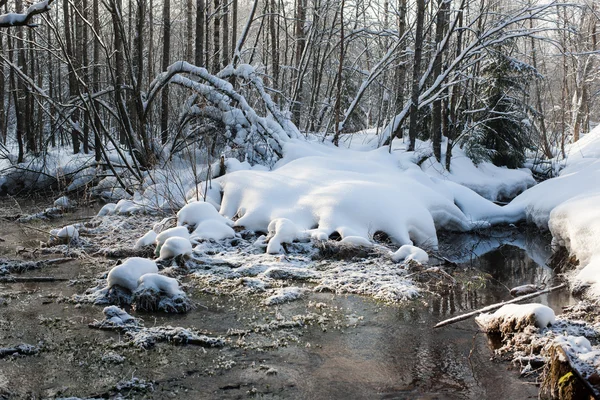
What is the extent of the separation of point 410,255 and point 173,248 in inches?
132

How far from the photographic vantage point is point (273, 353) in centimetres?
533

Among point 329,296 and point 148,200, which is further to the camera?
point 148,200

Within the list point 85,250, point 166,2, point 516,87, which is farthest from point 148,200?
point 516,87

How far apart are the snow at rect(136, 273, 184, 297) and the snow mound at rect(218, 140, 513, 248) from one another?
2375 mm

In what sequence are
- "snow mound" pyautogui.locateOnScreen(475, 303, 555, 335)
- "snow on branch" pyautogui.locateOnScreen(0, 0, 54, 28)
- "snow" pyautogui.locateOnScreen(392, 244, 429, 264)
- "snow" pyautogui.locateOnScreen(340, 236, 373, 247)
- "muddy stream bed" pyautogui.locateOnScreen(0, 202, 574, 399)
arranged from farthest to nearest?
"snow" pyautogui.locateOnScreen(340, 236, 373, 247), "snow" pyautogui.locateOnScreen(392, 244, 429, 264), "snow mound" pyautogui.locateOnScreen(475, 303, 555, 335), "snow on branch" pyautogui.locateOnScreen(0, 0, 54, 28), "muddy stream bed" pyautogui.locateOnScreen(0, 202, 574, 399)

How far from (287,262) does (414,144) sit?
7.79 m

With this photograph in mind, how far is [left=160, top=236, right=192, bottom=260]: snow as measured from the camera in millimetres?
8203

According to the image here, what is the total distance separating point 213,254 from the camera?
8812 millimetres

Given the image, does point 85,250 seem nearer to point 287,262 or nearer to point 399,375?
point 287,262

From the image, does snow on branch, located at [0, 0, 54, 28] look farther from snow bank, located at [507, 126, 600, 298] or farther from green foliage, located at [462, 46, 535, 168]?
green foliage, located at [462, 46, 535, 168]

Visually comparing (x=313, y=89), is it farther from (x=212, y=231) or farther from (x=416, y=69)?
(x=212, y=231)

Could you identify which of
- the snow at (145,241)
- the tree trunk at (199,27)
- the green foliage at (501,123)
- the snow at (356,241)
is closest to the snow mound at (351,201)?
the snow at (356,241)

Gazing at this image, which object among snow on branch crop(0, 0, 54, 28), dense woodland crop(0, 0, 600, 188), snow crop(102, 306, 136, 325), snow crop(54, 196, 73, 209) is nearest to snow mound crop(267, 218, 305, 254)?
dense woodland crop(0, 0, 600, 188)

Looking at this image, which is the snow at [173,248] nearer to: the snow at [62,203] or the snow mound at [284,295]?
the snow mound at [284,295]
